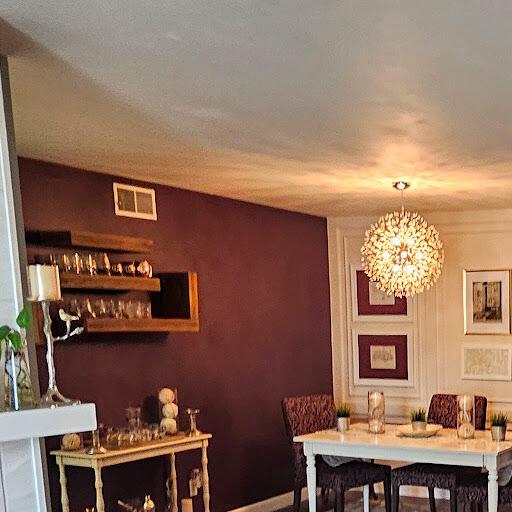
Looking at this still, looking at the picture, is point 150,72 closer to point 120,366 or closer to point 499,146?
point 499,146

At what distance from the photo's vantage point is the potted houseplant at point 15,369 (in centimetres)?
237

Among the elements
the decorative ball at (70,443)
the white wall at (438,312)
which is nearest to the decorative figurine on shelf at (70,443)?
the decorative ball at (70,443)

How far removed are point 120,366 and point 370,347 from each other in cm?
303

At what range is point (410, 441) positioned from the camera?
5344mm

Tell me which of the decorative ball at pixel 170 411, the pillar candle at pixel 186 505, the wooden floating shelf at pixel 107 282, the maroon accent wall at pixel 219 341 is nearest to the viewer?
the wooden floating shelf at pixel 107 282

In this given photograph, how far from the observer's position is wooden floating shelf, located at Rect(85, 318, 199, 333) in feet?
15.0

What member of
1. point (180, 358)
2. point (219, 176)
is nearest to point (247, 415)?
point (180, 358)

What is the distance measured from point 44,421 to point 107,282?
7.90ft

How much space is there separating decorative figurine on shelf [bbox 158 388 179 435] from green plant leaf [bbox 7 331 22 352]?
2718 mm

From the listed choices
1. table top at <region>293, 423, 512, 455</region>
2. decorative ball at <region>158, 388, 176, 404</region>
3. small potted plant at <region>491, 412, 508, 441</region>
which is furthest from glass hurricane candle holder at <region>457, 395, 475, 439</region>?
decorative ball at <region>158, 388, 176, 404</region>

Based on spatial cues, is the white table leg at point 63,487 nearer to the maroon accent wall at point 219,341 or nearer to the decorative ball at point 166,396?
the maroon accent wall at point 219,341

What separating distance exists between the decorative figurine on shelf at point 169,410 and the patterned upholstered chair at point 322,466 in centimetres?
110

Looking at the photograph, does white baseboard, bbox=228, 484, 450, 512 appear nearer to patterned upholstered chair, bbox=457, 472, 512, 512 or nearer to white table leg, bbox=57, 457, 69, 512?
patterned upholstered chair, bbox=457, 472, 512, 512

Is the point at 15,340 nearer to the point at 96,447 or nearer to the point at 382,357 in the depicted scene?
the point at 96,447
